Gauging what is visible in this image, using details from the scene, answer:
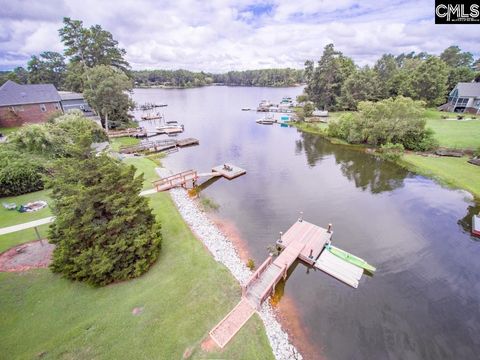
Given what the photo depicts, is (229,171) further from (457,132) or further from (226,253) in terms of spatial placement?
(457,132)

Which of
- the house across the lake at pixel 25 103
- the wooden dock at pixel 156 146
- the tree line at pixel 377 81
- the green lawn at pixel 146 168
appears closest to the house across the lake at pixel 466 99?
the tree line at pixel 377 81

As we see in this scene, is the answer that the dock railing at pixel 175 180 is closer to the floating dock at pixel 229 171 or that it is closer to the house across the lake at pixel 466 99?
the floating dock at pixel 229 171

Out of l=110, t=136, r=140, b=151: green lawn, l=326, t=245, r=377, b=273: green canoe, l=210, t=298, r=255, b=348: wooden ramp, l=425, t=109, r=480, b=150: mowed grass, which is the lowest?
l=326, t=245, r=377, b=273: green canoe

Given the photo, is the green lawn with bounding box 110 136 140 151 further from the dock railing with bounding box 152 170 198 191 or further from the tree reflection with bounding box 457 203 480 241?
the tree reflection with bounding box 457 203 480 241

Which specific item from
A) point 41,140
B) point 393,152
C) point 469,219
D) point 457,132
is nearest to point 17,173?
point 41,140

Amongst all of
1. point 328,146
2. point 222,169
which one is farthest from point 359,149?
point 222,169

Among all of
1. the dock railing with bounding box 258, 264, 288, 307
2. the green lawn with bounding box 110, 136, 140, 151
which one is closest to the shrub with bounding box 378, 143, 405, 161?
the dock railing with bounding box 258, 264, 288, 307
